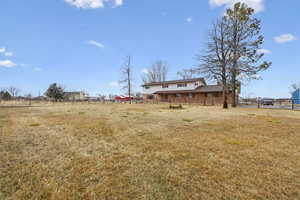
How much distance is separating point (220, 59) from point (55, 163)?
18.0 m

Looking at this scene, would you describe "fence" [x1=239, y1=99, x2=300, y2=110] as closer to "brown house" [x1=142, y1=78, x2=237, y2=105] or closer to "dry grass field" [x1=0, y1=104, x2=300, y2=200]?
"brown house" [x1=142, y1=78, x2=237, y2=105]

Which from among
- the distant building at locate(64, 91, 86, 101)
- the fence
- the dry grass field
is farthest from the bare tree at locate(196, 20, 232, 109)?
the distant building at locate(64, 91, 86, 101)

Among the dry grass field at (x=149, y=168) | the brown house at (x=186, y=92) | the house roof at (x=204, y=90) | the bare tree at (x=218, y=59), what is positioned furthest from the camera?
the house roof at (x=204, y=90)

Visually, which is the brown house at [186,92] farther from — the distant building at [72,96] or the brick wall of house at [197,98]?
the distant building at [72,96]

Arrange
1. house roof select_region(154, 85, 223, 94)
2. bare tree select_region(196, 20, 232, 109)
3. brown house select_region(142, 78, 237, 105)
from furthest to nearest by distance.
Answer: house roof select_region(154, 85, 223, 94) < brown house select_region(142, 78, 237, 105) < bare tree select_region(196, 20, 232, 109)

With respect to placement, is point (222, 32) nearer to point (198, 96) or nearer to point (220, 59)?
point (220, 59)

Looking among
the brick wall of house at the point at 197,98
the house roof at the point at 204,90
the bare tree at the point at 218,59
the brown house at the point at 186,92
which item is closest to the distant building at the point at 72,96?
the brown house at the point at 186,92

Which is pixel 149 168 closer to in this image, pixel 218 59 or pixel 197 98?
pixel 218 59

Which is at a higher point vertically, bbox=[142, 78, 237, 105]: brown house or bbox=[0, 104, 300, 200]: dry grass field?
bbox=[142, 78, 237, 105]: brown house

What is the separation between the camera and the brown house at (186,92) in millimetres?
24828

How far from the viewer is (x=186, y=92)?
28.7 metres

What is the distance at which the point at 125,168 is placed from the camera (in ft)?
8.14

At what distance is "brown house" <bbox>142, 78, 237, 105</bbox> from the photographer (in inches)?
977

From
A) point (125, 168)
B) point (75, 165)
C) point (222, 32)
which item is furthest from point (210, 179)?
point (222, 32)
